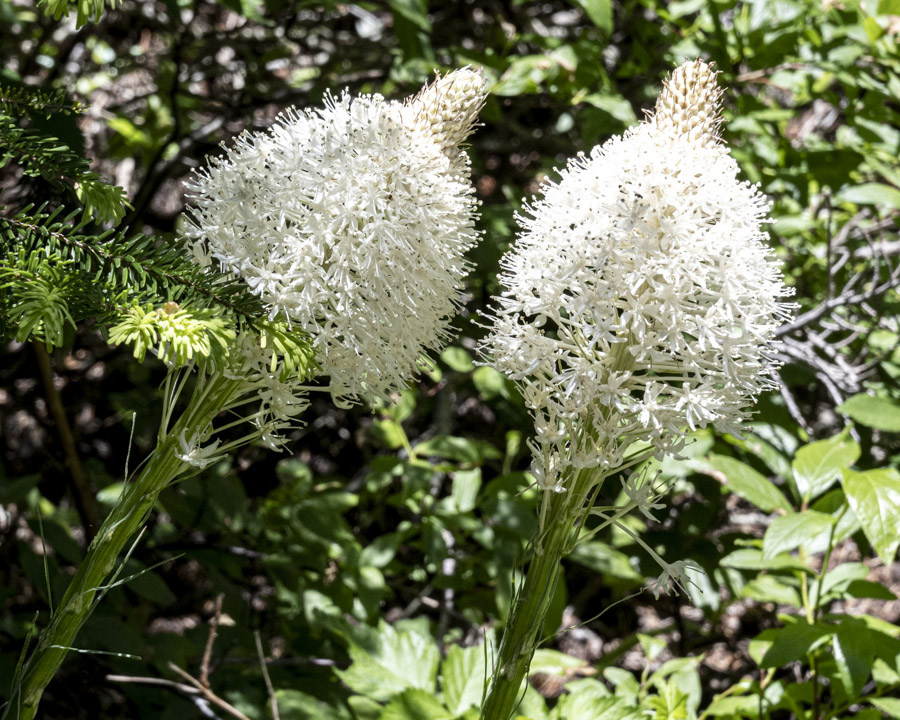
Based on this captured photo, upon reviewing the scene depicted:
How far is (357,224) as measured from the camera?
1048mm

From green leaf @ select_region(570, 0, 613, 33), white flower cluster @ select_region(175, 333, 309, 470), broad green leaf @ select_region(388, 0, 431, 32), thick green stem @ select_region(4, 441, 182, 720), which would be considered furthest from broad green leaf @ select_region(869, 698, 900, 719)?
broad green leaf @ select_region(388, 0, 431, 32)

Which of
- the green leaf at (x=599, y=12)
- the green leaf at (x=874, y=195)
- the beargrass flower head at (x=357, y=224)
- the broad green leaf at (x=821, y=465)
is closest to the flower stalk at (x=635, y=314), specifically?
the beargrass flower head at (x=357, y=224)

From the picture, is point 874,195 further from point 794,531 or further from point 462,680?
point 462,680

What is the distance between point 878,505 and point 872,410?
1.48ft

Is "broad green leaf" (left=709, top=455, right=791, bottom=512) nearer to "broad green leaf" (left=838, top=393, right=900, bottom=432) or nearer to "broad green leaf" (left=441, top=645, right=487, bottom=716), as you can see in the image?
"broad green leaf" (left=838, top=393, right=900, bottom=432)

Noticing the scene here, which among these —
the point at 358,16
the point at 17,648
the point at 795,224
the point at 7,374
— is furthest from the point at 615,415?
the point at 358,16

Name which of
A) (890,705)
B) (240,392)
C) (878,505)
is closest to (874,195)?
(878,505)

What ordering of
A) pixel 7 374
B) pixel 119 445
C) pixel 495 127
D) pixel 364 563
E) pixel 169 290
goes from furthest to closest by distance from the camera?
pixel 495 127, pixel 119 445, pixel 7 374, pixel 364 563, pixel 169 290

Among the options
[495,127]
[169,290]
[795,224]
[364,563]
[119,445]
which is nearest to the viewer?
[169,290]

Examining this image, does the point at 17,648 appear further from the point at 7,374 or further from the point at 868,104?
the point at 868,104

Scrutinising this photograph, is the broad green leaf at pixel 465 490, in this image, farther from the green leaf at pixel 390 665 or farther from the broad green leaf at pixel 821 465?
the broad green leaf at pixel 821 465

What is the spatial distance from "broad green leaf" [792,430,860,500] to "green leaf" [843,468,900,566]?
0.13 meters

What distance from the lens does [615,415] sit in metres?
1.01

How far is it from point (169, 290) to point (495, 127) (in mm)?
2512
